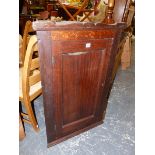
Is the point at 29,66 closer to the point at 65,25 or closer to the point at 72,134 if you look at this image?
the point at 65,25

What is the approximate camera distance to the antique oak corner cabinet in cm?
123

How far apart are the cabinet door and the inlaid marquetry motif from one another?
0.04 meters

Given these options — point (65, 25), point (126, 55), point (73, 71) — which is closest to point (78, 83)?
point (73, 71)

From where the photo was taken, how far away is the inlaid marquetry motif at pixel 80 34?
3.94ft

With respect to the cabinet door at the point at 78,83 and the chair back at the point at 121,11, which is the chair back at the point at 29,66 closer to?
the cabinet door at the point at 78,83

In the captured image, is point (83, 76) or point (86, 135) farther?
point (86, 135)

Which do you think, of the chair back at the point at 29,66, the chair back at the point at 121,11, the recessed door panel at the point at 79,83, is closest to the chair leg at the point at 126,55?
the chair back at the point at 121,11

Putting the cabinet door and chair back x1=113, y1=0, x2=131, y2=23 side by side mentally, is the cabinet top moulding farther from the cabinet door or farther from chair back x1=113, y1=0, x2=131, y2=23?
chair back x1=113, y1=0, x2=131, y2=23

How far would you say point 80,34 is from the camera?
1292mm

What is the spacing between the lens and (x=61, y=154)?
1632 mm

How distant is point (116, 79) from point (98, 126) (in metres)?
1.33

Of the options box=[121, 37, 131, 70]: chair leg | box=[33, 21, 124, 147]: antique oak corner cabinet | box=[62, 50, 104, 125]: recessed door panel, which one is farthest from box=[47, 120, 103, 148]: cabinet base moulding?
box=[121, 37, 131, 70]: chair leg
